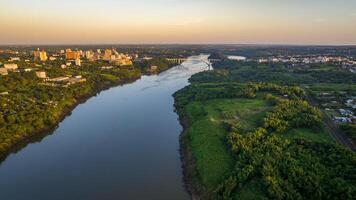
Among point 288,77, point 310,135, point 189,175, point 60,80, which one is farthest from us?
point 288,77

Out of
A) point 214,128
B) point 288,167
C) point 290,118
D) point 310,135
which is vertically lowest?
point 214,128

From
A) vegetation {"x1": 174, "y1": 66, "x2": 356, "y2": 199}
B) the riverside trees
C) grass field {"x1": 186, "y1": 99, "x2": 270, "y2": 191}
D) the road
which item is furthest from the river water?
the road

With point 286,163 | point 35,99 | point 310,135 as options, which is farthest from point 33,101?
point 286,163

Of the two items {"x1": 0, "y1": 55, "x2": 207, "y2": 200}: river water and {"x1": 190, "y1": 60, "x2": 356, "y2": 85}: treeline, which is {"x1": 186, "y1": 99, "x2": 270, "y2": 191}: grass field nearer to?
{"x1": 0, "y1": 55, "x2": 207, "y2": 200}: river water

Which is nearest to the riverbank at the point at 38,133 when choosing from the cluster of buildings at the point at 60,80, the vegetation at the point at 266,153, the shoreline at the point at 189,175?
the cluster of buildings at the point at 60,80

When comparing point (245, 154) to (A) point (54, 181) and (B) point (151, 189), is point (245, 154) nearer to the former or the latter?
(B) point (151, 189)

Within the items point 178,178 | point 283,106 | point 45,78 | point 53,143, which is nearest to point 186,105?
point 283,106

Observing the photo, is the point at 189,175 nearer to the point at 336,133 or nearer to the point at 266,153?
the point at 266,153

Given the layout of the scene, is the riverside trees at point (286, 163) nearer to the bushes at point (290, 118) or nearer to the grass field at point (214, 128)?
the bushes at point (290, 118)
